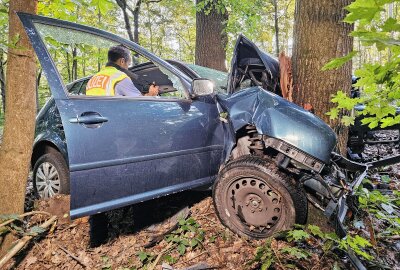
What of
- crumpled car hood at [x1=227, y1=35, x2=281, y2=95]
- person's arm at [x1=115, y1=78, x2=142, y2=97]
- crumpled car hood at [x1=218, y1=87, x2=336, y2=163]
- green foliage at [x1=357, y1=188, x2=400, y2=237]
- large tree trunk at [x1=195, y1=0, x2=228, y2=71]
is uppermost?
large tree trunk at [x1=195, y1=0, x2=228, y2=71]

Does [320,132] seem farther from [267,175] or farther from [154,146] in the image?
[154,146]

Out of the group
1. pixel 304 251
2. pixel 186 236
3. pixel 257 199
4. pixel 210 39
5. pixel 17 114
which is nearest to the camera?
pixel 304 251

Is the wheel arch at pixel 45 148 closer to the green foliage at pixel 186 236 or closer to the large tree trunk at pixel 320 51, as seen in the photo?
the green foliage at pixel 186 236

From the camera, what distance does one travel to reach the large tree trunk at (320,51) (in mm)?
2984

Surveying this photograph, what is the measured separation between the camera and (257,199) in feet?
8.91

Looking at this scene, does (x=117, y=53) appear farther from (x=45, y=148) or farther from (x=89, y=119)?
(x=45, y=148)

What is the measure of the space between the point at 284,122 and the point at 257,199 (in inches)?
29.7

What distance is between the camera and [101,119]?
2412mm

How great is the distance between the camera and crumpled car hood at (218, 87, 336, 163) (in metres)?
2.54

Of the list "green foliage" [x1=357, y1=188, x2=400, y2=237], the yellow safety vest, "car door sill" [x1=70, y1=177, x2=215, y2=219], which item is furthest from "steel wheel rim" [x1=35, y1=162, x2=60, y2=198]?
"green foliage" [x1=357, y1=188, x2=400, y2=237]

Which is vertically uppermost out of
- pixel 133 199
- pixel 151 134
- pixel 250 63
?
pixel 250 63

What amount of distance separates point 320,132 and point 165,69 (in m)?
1.64

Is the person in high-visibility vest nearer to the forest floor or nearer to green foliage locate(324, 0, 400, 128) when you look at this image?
the forest floor

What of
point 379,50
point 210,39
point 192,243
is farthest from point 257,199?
point 210,39
